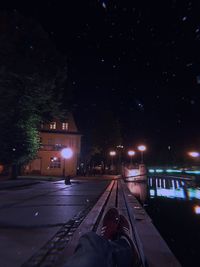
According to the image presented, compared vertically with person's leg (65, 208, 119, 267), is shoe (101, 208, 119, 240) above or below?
above

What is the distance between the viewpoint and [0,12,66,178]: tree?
25828 millimetres

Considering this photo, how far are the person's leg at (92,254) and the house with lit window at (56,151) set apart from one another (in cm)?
4466

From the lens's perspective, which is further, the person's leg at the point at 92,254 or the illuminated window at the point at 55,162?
the illuminated window at the point at 55,162

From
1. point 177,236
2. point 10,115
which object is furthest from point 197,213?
point 10,115

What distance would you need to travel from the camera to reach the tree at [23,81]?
2583cm

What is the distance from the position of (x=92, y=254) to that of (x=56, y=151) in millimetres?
46920

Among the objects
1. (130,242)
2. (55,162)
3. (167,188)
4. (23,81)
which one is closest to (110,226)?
(130,242)

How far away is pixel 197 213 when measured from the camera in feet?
40.4

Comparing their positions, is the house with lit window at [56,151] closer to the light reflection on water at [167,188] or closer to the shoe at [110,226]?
the light reflection on water at [167,188]

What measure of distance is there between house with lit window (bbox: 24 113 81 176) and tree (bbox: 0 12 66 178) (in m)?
17.9

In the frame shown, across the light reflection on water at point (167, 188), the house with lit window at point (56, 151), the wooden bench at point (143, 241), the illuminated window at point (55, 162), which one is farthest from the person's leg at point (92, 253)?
the illuminated window at point (55, 162)

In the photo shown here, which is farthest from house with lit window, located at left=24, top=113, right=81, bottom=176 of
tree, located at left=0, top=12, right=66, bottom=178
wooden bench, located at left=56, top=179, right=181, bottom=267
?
wooden bench, located at left=56, top=179, right=181, bottom=267

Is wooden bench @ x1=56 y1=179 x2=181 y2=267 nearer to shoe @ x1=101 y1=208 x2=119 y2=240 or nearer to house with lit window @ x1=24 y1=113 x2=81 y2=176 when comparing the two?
shoe @ x1=101 y1=208 x2=119 y2=240

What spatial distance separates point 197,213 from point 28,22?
2336 cm
